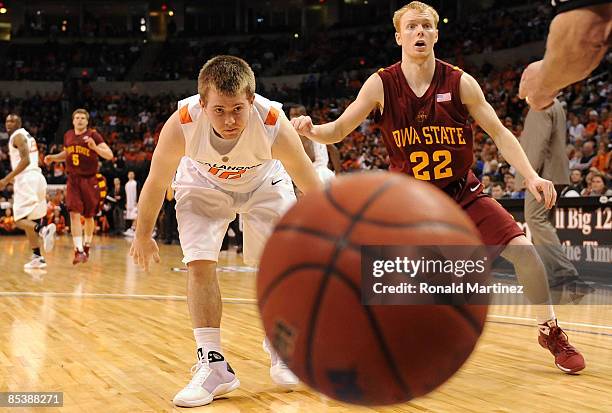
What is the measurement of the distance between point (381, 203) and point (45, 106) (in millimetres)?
27793

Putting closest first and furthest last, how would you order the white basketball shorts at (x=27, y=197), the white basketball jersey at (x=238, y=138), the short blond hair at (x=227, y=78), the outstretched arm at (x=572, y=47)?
the outstretched arm at (x=572, y=47), the short blond hair at (x=227, y=78), the white basketball jersey at (x=238, y=138), the white basketball shorts at (x=27, y=197)

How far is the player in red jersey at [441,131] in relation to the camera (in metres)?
3.79

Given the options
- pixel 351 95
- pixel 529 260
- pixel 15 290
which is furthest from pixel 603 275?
pixel 351 95

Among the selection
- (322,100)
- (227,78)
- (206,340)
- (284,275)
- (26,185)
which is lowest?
(206,340)

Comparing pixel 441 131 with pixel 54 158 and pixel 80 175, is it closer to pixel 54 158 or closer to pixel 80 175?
pixel 54 158

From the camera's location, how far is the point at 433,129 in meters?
3.84

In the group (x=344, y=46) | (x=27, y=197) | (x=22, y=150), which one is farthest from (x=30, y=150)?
(x=344, y=46)

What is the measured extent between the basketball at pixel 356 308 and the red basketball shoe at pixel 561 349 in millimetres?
1951

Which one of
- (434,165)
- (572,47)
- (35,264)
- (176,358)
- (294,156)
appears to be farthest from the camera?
(35,264)

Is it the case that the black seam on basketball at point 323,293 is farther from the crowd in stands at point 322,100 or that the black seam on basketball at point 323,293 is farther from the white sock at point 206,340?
the crowd in stands at point 322,100

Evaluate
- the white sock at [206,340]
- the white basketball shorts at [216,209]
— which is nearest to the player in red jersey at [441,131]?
the white basketball shorts at [216,209]

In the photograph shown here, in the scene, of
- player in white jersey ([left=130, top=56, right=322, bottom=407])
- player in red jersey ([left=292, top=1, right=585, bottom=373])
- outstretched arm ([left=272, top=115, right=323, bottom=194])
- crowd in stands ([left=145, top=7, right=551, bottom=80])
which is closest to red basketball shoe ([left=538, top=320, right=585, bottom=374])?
player in red jersey ([left=292, top=1, right=585, bottom=373])

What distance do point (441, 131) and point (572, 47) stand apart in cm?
163

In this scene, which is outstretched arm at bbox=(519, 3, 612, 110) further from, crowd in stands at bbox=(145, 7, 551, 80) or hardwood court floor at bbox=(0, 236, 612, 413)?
crowd in stands at bbox=(145, 7, 551, 80)
